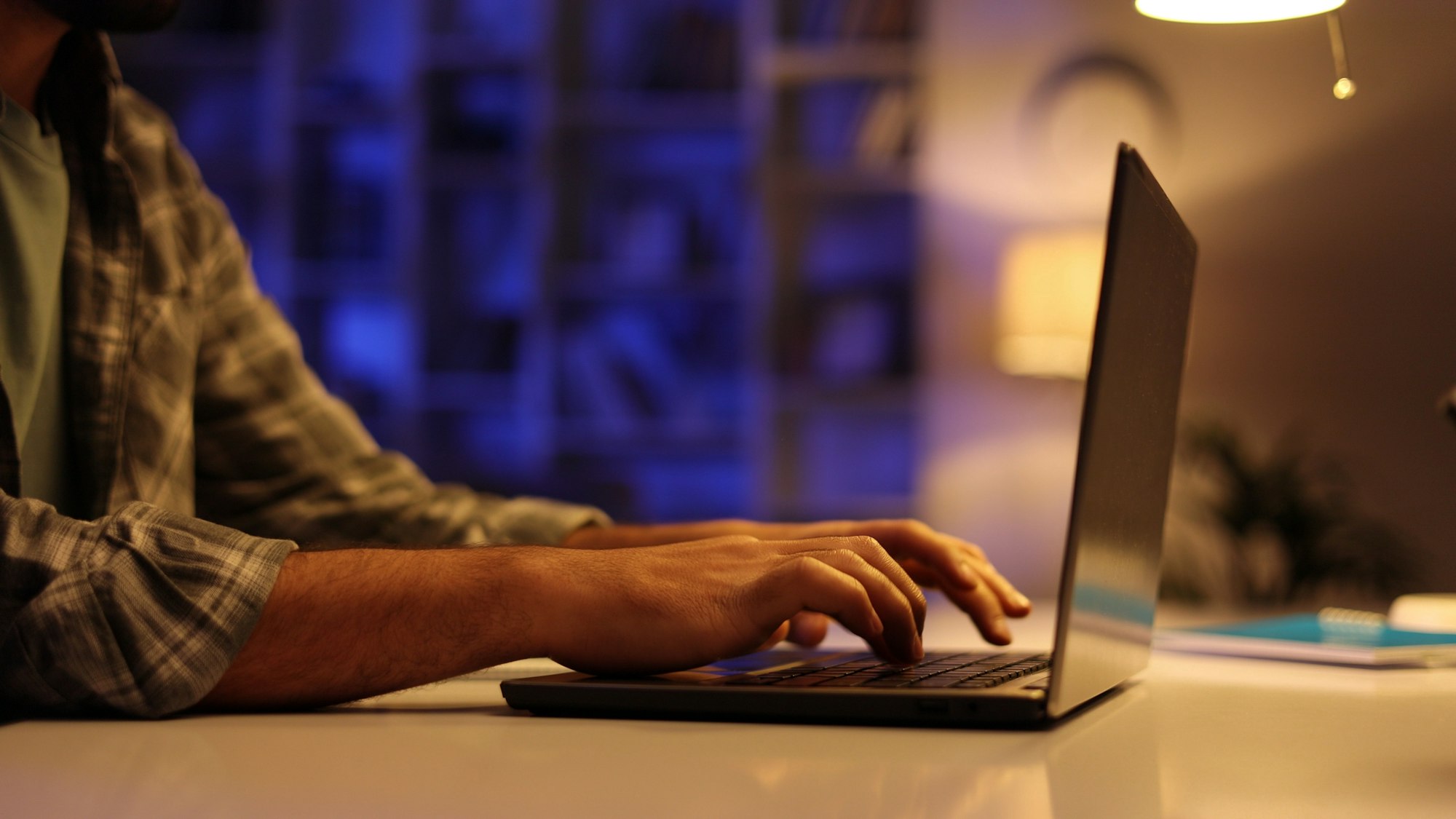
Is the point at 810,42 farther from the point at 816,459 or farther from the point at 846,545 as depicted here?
the point at 846,545

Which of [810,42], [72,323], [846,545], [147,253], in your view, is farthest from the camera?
[810,42]

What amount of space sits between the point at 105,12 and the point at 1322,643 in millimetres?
1054

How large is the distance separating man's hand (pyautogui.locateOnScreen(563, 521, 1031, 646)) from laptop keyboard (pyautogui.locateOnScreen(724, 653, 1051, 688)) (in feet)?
0.25

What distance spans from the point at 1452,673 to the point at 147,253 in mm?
1057

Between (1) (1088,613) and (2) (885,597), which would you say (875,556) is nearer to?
(2) (885,597)

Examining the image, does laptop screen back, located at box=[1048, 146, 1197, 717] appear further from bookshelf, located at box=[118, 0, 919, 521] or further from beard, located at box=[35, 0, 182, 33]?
bookshelf, located at box=[118, 0, 919, 521]

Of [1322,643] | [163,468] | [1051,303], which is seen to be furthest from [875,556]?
[1051,303]

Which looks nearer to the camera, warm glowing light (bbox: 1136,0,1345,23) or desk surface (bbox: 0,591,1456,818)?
desk surface (bbox: 0,591,1456,818)

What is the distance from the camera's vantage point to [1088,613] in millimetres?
615

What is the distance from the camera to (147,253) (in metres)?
1.14

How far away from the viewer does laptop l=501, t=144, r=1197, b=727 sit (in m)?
0.57

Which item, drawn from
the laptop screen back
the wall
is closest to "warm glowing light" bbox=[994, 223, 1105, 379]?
the wall

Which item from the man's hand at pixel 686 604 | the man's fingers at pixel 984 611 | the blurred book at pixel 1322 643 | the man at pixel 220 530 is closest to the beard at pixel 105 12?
the man at pixel 220 530

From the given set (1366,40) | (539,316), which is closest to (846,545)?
(539,316)
